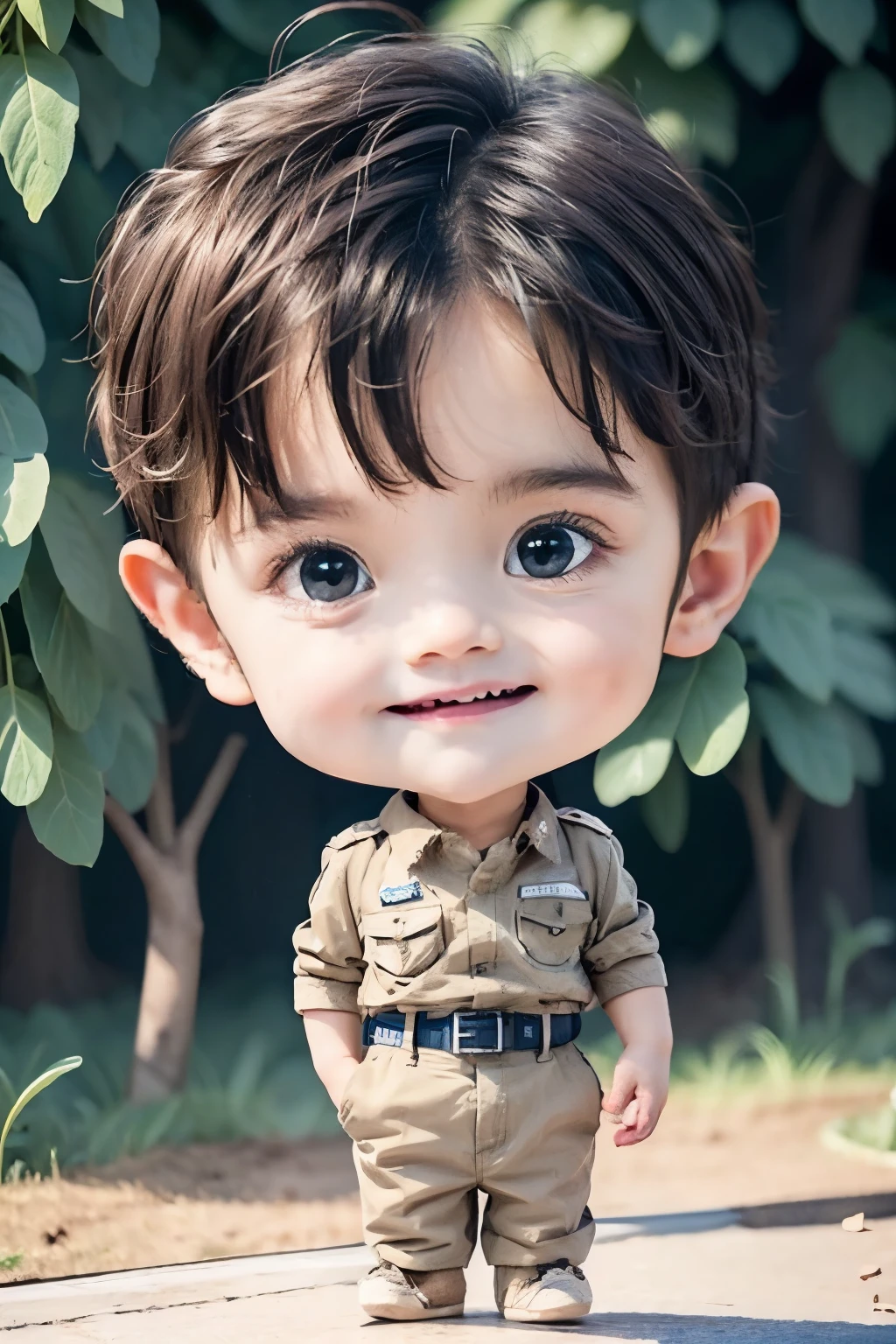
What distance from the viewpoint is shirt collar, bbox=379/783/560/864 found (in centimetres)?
170

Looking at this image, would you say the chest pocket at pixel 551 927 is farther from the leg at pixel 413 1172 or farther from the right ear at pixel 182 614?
the right ear at pixel 182 614

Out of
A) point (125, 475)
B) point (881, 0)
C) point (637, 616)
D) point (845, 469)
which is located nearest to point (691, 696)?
point (637, 616)

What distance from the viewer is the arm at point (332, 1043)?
174cm

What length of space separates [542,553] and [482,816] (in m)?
0.32

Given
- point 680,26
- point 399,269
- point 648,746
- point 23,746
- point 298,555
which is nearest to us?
point 399,269

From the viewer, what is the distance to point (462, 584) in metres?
1.57

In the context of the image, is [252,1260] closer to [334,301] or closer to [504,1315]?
[504,1315]

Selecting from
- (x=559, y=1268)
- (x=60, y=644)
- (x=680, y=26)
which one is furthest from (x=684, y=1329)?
(x=680, y=26)

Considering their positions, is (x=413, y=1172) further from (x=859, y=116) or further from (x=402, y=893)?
(x=859, y=116)

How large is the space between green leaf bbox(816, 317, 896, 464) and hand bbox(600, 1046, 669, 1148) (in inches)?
76.9

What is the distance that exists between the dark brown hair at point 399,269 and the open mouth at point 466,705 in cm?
24

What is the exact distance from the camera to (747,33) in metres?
2.81

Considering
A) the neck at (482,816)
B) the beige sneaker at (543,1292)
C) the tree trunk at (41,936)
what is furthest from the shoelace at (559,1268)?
the tree trunk at (41,936)

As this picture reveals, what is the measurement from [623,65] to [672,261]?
4.20 feet
